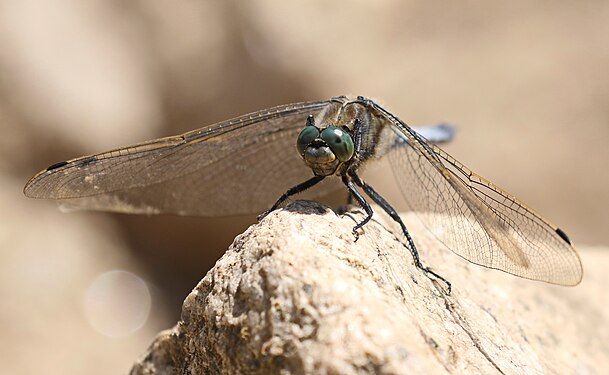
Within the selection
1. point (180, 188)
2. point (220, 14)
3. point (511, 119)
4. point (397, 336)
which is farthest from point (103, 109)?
point (397, 336)

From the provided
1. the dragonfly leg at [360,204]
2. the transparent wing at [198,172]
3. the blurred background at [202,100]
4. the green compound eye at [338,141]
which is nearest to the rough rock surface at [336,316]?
the dragonfly leg at [360,204]

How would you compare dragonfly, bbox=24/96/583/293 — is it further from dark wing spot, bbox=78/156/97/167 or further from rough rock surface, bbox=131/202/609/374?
rough rock surface, bbox=131/202/609/374

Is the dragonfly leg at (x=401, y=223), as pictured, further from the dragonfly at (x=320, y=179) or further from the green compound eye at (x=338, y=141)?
the green compound eye at (x=338, y=141)

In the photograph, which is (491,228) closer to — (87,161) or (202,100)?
(87,161)

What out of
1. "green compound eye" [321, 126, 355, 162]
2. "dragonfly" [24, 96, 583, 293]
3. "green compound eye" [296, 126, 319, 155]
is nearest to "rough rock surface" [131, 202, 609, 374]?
"dragonfly" [24, 96, 583, 293]

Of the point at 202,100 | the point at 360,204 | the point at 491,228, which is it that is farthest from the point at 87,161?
the point at 202,100

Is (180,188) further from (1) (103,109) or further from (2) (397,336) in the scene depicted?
(1) (103,109)

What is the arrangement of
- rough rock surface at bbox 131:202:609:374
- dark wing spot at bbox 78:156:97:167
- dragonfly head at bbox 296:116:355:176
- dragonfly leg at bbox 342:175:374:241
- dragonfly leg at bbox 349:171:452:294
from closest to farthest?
rough rock surface at bbox 131:202:609:374, dragonfly leg at bbox 342:175:374:241, dragonfly leg at bbox 349:171:452:294, dragonfly head at bbox 296:116:355:176, dark wing spot at bbox 78:156:97:167
